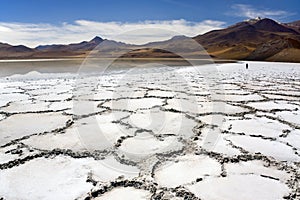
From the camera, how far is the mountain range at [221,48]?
19047 mm

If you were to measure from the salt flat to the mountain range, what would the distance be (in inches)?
127

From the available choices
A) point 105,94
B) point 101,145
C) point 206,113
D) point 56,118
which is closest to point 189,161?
point 101,145

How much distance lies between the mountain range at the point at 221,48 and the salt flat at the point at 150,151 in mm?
3224

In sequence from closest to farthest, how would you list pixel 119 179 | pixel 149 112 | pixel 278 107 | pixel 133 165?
pixel 119 179, pixel 133 165, pixel 149 112, pixel 278 107

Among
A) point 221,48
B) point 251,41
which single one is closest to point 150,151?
point 221,48

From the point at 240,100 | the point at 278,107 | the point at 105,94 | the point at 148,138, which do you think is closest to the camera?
the point at 148,138

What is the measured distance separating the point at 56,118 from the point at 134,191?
1.50 meters

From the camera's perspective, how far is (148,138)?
1.95 m

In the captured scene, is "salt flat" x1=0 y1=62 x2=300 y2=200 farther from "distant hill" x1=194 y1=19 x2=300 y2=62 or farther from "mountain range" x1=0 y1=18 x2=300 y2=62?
"distant hill" x1=194 y1=19 x2=300 y2=62

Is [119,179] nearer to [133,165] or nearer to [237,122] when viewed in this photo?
[133,165]

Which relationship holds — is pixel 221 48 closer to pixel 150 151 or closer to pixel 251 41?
pixel 251 41

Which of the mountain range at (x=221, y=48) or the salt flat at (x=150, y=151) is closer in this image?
the salt flat at (x=150, y=151)

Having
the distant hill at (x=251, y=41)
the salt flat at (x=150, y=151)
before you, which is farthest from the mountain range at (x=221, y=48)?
the salt flat at (x=150, y=151)

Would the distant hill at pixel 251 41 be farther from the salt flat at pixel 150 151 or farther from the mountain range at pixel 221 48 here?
the salt flat at pixel 150 151
